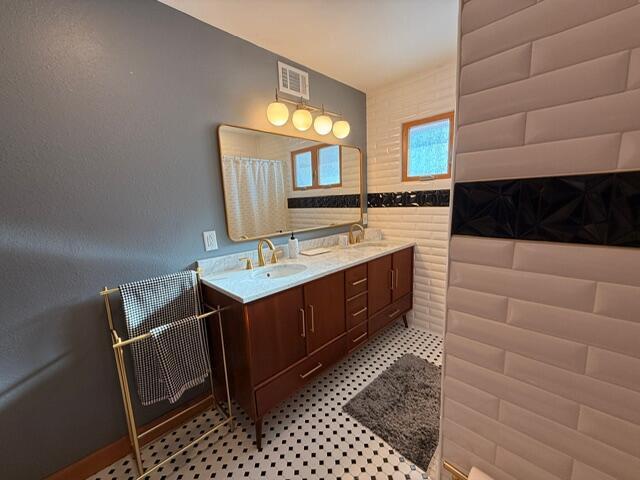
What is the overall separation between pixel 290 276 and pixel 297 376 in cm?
60

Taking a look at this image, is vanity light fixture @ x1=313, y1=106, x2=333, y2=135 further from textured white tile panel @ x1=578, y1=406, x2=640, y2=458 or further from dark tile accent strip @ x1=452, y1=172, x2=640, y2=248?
textured white tile panel @ x1=578, y1=406, x2=640, y2=458

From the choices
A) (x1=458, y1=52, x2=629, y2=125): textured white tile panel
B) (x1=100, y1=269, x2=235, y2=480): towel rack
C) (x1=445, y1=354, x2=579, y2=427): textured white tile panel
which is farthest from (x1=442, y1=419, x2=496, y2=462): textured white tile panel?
(x1=100, y1=269, x2=235, y2=480): towel rack

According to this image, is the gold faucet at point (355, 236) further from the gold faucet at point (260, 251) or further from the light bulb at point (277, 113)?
the light bulb at point (277, 113)

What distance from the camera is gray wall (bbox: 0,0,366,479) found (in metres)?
1.08

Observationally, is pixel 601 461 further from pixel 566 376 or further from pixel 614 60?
pixel 614 60

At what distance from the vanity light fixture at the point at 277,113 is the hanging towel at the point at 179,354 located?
136 centimetres

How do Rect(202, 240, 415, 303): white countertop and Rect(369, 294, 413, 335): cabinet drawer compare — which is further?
Rect(369, 294, 413, 335): cabinet drawer

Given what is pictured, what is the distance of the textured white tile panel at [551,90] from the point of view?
413 mm

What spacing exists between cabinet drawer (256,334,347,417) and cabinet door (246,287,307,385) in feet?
0.19

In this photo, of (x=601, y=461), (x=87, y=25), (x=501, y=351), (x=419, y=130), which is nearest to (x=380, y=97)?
(x=419, y=130)

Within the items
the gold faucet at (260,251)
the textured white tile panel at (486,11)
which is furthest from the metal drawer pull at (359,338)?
the textured white tile panel at (486,11)

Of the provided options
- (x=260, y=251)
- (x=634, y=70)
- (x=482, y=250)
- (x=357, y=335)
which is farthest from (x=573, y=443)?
(x=260, y=251)

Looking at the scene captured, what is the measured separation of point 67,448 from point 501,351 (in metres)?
1.90

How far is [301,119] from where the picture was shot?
1950mm
